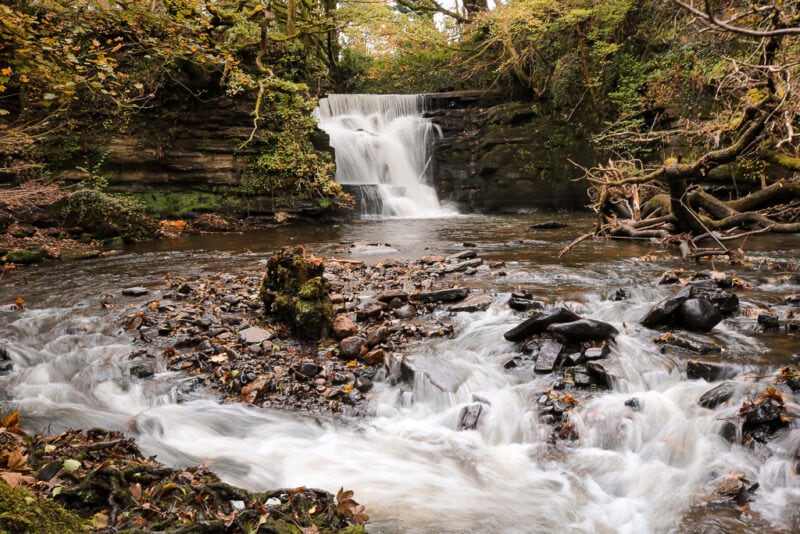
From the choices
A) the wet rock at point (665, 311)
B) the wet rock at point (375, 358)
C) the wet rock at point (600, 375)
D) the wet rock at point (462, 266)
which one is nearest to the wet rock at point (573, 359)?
the wet rock at point (600, 375)

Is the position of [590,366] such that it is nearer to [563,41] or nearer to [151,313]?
[151,313]

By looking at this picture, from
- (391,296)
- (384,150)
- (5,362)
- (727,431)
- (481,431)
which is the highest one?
(384,150)

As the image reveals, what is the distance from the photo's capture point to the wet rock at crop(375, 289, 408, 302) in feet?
19.5

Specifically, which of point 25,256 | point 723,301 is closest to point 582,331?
point 723,301

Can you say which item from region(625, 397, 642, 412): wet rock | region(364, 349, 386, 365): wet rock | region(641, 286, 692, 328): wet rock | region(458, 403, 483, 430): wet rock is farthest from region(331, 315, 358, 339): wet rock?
region(641, 286, 692, 328): wet rock

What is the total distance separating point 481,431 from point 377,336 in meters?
1.54

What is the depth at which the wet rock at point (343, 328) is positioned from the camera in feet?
16.5

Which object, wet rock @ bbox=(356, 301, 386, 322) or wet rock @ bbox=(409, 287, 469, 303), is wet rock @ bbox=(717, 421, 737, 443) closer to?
wet rock @ bbox=(409, 287, 469, 303)

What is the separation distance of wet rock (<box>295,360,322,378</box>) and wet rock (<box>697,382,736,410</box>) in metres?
3.14

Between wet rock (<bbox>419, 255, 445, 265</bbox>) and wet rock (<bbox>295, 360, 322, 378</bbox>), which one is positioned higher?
wet rock (<bbox>419, 255, 445, 265</bbox>)

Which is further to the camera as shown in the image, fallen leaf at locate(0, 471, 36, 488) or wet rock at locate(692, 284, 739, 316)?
wet rock at locate(692, 284, 739, 316)

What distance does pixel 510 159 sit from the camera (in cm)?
1688

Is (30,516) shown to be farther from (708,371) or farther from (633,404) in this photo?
(708,371)

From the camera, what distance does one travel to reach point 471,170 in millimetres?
17719
